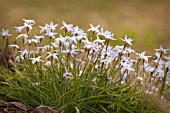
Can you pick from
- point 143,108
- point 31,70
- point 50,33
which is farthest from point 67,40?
point 143,108

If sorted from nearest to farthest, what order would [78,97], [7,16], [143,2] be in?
[78,97]
[7,16]
[143,2]

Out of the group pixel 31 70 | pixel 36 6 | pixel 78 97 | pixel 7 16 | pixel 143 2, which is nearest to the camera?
pixel 78 97

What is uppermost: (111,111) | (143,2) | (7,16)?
(143,2)

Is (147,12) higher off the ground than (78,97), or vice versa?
(147,12)

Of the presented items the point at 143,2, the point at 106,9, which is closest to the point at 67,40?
the point at 106,9

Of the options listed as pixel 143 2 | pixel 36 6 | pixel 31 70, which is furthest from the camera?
pixel 143 2

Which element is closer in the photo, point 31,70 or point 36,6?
point 31,70

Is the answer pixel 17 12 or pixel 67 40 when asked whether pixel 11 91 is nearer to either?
pixel 67 40

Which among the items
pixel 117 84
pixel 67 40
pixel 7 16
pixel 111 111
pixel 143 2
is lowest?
pixel 111 111

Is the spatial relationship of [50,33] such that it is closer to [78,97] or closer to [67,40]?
[67,40]
